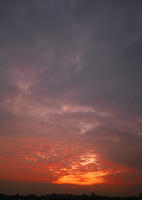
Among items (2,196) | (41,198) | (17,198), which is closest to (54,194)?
(41,198)

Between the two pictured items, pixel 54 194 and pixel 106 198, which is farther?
pixel 54 194

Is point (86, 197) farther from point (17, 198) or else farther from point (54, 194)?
point (17, 198)

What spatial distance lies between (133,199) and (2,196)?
1503 inches

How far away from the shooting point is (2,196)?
210 feet

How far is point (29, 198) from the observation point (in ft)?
196

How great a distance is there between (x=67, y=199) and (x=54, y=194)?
8.23 meters

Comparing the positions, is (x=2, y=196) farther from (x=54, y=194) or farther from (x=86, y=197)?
(x=86, y=197)

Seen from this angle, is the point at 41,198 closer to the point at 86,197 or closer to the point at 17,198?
the point at 17,198

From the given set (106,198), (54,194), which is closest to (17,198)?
(54,194)

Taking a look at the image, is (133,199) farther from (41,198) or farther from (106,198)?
(41,198)

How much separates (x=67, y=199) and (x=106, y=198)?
36.7 feet

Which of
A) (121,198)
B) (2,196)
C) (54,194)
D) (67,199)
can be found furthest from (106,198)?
(2,196)

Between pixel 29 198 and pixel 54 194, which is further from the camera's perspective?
pixel 54 194

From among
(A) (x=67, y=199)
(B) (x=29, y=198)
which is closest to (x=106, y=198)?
(A) (x=67, y=199)
